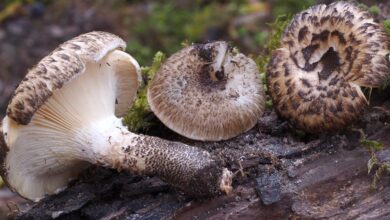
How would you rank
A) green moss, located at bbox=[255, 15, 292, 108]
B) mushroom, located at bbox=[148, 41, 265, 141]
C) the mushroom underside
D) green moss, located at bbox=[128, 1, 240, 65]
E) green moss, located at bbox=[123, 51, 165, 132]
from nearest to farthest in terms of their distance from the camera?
the mushroom underside → mushroom, located at bbox=[148, 41, 265, 141] → green moss, located at bbox=[123, 51, 165, 132] → green moss, located at bbox=[255, 15, 292, 108] → green moss, located at bbox=[128, 1, 240, 65]

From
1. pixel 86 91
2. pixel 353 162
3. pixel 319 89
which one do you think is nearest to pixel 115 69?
pixel 86 91

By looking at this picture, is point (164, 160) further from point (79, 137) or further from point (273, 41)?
point (273, 41)

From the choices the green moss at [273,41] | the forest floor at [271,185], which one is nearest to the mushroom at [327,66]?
the forest floor at [271,185]

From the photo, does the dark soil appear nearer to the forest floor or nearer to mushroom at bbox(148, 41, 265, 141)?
the forest floor

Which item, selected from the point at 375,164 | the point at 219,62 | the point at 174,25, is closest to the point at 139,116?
the point at 219,62

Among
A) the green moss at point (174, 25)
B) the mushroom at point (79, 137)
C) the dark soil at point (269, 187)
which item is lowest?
the dark soil at point (269, 187)

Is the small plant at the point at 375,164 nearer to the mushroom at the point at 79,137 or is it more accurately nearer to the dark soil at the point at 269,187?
the dark soil at the point at 269,187

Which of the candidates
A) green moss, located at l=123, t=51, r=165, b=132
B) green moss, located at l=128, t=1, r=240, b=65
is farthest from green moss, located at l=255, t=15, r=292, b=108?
green moss, located at l=128, t=1, r=240, b=65

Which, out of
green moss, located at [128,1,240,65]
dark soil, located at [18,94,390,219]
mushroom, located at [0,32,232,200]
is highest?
green moss, located at [128,1,240,65]
